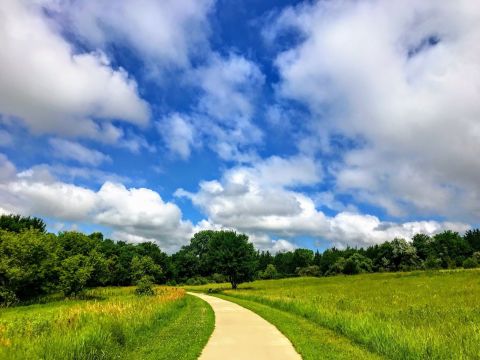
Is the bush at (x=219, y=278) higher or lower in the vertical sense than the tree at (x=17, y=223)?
lower

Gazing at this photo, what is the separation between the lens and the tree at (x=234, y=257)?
213 ft

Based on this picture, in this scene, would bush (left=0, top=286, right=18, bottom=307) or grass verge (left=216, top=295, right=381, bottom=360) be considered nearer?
grass verge (left=216, top=295, right=381, bottom=360)

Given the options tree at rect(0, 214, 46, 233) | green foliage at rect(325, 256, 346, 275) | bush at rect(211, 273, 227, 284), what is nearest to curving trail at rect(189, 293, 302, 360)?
tree at rect(0, 214, 46, 233)

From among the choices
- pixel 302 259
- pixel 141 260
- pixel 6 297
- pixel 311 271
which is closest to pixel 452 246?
pixel 311 271

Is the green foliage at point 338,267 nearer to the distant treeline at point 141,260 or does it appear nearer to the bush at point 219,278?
the distant treeline at point 141,260

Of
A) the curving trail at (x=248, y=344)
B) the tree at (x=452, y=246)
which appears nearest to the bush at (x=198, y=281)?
the tree at (x=452, y=246)

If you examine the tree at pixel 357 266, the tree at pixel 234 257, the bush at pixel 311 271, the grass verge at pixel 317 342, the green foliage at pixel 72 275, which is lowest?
the grass verge at pixel 317 342

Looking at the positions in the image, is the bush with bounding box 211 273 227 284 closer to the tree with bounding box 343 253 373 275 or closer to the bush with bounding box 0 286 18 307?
the tree with bounding box 343 253 373 275

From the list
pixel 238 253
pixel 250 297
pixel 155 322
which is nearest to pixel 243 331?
pixel 155 322

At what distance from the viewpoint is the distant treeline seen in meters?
44.8

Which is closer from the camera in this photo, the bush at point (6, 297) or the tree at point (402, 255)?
the bush at point (6, 297)

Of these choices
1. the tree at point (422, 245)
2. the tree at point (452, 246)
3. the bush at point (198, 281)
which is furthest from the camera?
the tree at point (452, 246)

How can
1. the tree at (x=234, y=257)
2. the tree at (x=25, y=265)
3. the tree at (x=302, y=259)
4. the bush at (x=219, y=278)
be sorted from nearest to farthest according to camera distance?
1. the tree at (x=25, y=265)
2. the tree at (x=234, y=257)
3. the bush at (x=219, y=278)
4. the tree at (x=302, y=259)

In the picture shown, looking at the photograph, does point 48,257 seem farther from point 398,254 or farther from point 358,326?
point 398,254
